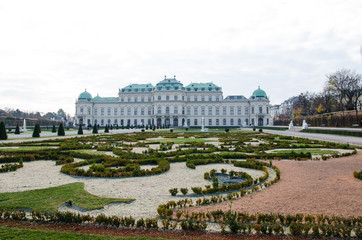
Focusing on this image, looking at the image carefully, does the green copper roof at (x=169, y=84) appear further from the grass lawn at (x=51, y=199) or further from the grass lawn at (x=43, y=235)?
the grass lawn at (x=43, y=235)

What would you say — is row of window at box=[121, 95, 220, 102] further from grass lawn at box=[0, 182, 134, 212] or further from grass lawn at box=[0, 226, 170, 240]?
grass lawn at box=[0, 226, 170, 240]

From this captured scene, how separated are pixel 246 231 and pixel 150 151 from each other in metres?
7.82

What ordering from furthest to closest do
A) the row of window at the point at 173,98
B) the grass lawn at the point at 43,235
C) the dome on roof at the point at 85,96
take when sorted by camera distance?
1. the dome on roof at the point at 85,96
2. the row of window at the point at 173,98
3. the grass lawn at the point at 43,235

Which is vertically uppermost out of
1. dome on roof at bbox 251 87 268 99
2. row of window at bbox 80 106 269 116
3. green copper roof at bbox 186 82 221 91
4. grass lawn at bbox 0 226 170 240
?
green copper roof at bbox 186 82 221 91

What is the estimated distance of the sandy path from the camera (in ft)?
13.1

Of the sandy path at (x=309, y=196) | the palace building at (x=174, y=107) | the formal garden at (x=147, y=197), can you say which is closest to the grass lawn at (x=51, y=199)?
the formal garden at (x=147, y=197)

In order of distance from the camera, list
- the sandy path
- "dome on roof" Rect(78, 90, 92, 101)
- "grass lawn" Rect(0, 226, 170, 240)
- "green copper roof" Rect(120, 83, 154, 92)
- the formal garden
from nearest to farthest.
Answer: "grass lawn" Rect(0, 226, 170, 240) < the formal garden < the sandy path < "dome on roof" Rect(78, 90, 92, 101) < "green copper roof" Rect(120, 83, 154, 92)

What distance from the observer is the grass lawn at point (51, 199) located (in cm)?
404

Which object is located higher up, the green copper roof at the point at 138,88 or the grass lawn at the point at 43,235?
the green copper roof at the point at 138,88

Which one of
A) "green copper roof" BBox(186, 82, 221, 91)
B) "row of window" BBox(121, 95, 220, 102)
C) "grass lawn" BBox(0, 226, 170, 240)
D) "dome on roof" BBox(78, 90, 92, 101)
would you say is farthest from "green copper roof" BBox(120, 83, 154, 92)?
"grass lawn" BBox(0, 226, 170, 240)

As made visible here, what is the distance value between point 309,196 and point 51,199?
4.89 m

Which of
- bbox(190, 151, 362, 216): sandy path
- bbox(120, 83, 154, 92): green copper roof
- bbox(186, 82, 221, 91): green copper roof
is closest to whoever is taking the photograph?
bbox(190, 151, 362, 216): sandy path

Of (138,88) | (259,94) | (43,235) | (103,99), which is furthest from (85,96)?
(43,235)

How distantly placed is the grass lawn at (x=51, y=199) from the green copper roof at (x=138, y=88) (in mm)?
68051
